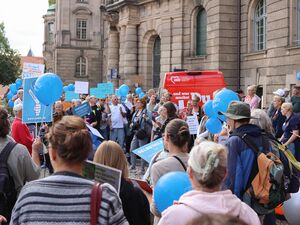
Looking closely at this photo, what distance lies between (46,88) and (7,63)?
60841mm

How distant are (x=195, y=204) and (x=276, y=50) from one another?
1967 centimetres

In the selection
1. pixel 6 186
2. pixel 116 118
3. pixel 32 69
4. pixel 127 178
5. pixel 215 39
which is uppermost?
pixel 215 39

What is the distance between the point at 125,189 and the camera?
4.17 meters

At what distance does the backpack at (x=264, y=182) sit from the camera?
17.3ft

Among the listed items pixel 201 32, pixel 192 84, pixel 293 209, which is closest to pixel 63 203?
pixel 293 209

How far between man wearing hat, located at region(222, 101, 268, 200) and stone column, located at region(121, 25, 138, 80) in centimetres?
3025

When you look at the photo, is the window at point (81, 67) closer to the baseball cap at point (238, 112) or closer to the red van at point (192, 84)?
the red van at point (192, 84)

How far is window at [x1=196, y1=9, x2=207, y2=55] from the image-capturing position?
28.9 meters

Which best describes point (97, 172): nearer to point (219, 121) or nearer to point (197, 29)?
point (219, 121)

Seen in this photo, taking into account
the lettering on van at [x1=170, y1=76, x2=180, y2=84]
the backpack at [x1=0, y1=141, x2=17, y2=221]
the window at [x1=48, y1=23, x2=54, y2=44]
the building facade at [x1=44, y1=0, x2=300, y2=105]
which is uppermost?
the window at [x1=48, y1=23, x2=54, y2=44]

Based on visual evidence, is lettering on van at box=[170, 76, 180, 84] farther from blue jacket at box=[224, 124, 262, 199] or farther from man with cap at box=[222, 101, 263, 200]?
blue jacket at box=[224, 124, 262, 199]

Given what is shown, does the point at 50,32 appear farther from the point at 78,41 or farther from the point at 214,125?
the point at 214,125

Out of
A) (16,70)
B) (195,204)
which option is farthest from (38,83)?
(16,70)

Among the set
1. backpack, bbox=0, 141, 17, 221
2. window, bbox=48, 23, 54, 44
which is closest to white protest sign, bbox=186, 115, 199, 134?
backpack, bbox=0, 141, 17, 221
